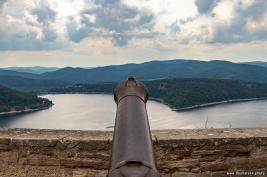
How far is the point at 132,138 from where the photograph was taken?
187cm

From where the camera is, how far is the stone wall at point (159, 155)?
3.41m

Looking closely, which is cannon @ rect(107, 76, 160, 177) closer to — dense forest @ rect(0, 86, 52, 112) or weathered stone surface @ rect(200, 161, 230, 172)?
weathered stone surface @ rect(200, 161, 230, 172)

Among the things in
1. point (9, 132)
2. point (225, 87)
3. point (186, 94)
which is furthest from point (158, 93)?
point (9, 132)

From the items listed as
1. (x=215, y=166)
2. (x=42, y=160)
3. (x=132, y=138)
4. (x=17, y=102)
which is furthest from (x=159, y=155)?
(x=17, y=102)

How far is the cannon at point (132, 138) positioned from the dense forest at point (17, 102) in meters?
83.2

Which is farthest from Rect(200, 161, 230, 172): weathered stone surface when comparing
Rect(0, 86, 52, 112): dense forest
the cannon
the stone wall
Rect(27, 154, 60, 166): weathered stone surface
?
Rect(0, 86, 52, 112): dense forest

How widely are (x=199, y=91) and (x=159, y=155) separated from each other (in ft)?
322

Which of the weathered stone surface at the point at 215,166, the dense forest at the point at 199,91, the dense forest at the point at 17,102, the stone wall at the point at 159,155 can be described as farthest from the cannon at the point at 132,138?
the dense forest at the point at 17,102

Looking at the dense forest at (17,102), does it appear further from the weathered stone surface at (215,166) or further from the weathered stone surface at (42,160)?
the weathered stone surface at (215,166)

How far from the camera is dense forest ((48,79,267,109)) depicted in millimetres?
92169

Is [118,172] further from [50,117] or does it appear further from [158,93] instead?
[158,93]

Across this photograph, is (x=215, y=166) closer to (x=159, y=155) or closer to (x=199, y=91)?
(x=159, y=155)

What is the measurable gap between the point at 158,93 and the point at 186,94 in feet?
49.3

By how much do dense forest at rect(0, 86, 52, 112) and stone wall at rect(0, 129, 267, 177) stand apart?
269 feet
